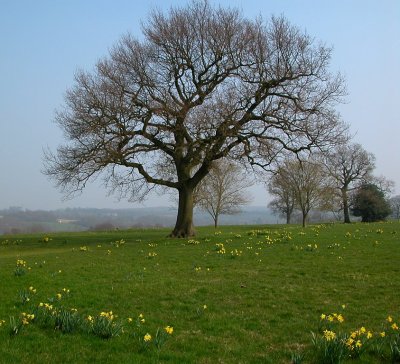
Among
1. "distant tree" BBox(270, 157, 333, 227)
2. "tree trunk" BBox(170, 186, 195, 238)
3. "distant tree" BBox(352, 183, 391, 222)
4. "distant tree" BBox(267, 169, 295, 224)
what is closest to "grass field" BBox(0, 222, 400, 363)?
"tree trunk" BBox(170, 186, 195, 238)

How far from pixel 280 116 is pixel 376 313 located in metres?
19.7

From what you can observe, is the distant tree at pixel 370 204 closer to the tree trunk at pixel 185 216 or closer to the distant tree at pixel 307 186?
the distant tree at pixel 307 186

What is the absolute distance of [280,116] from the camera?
27.3 meters

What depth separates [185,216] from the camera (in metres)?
29.1

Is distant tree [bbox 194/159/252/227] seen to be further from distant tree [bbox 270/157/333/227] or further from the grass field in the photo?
the grass field

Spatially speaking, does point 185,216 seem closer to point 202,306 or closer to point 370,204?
point 202,306

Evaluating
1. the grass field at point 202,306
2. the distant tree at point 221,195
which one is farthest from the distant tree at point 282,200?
the grass field at point 202,306

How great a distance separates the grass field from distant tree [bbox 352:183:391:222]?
55943 millimetres

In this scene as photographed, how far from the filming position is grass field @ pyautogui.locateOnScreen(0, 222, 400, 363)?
6.55 m

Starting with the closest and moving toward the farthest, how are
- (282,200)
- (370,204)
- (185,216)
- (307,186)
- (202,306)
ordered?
(202,306)
(185,216)
(307,186)
(370,204)
(282,200)

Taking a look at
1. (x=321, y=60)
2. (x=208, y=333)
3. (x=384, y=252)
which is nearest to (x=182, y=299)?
(x=208, y=333)

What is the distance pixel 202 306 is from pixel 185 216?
19708mm

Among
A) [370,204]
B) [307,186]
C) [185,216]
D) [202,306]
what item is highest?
[307,186]

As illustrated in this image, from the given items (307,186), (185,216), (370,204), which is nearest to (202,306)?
(185,216)
